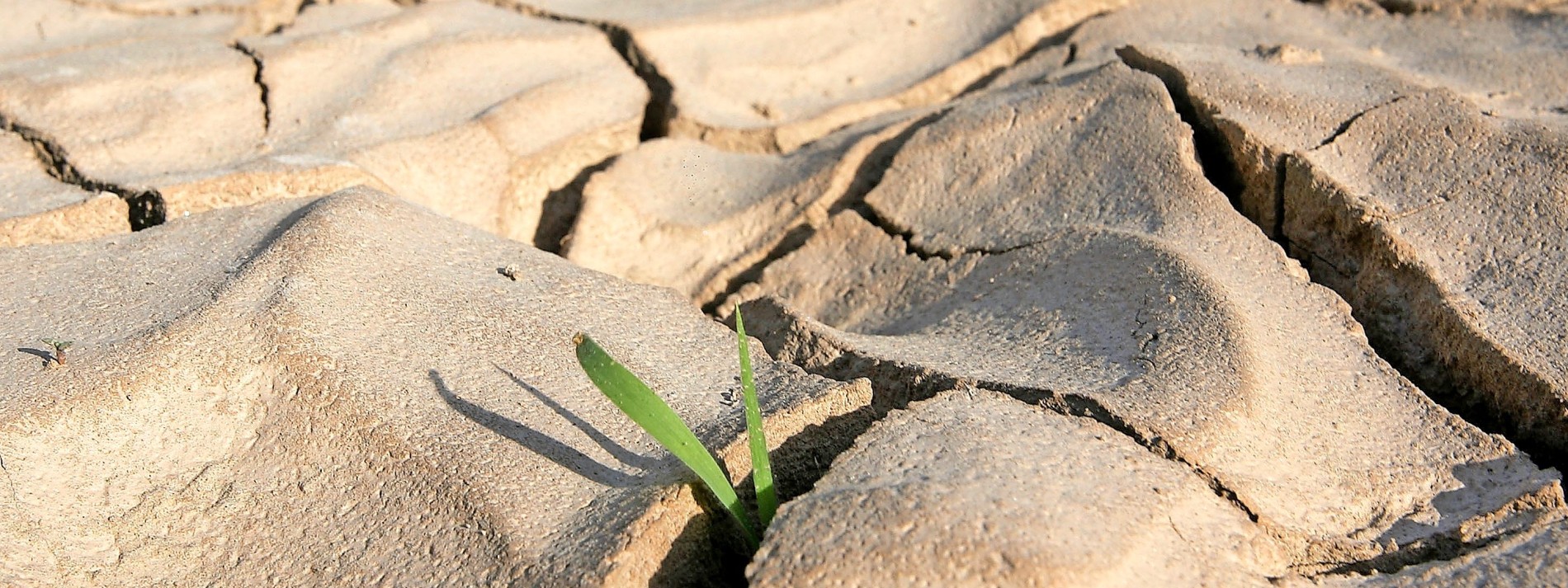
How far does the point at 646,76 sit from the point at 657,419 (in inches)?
63.8

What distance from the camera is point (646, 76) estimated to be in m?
2.90

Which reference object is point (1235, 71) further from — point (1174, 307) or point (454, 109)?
point (454, 109)

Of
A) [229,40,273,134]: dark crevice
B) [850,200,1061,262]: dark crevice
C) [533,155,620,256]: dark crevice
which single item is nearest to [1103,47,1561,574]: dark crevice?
[850,200,1061,262]: dark crevice

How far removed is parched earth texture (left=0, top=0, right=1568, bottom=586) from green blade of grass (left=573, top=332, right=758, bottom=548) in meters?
0.06

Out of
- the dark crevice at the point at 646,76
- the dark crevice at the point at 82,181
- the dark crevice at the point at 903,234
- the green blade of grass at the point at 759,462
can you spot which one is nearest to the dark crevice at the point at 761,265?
the dark crevice at the point at 903,234

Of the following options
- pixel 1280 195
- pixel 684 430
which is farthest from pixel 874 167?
pixel 684 430

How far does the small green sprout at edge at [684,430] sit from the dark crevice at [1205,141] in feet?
3.58

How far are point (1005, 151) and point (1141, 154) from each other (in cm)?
26

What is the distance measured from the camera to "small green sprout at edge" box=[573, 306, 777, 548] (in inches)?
54.6

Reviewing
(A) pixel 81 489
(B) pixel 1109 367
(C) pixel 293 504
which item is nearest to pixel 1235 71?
(B) pixel 1109 367

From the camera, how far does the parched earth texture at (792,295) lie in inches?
55.1

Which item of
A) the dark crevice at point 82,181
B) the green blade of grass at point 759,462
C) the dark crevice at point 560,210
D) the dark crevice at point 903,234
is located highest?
the green blade of grass at point 759,462

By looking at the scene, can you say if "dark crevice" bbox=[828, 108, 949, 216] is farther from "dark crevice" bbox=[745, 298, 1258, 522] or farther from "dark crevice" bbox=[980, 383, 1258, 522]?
"dark crevice" bbox=[980, 383, 1258, 522]

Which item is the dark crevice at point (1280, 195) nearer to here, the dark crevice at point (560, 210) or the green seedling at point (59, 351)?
the dark crevice at point (560, 210)
